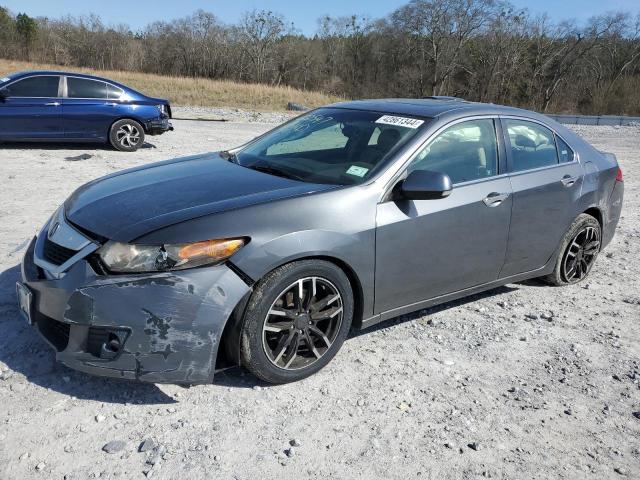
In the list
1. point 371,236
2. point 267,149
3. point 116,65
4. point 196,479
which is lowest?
point 196,479

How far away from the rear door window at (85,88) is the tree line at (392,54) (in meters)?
54.5

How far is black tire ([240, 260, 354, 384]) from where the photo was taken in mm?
3008

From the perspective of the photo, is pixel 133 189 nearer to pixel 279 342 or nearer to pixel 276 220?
pixel 276 220

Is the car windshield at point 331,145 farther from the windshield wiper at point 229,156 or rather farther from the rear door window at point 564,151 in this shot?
the rear door window at point 564,151

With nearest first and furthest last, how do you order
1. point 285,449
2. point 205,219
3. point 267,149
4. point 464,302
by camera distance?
point 285,449
point 205,219
point 267,149
point 464,302

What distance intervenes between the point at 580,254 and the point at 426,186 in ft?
7.90

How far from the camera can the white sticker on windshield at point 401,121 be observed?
388 cm

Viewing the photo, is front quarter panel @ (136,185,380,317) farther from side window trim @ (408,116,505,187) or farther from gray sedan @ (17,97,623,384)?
side window trim @ (408,116,505,187)

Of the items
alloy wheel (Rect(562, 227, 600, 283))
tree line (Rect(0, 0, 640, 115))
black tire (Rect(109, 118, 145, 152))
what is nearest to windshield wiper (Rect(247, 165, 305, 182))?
alloy wheel (Rect(562, 227, 600, 283))

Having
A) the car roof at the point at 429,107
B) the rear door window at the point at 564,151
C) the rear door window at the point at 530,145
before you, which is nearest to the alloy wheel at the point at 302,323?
the car roof at the point at 429,107

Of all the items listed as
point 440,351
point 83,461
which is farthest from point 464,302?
point 83,461

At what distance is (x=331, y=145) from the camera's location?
4188 millimetres

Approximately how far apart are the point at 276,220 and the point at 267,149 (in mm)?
1427

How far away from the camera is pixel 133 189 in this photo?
360cm
